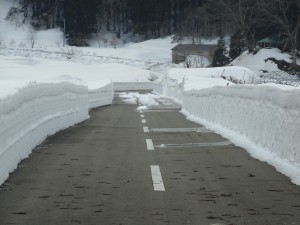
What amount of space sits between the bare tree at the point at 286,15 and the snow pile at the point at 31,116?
48102mm

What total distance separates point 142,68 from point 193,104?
69266mm

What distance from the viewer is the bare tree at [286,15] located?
6078cm

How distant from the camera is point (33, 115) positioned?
34.9ft

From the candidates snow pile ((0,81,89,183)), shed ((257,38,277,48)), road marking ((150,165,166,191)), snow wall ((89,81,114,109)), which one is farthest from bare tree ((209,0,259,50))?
road marking ((150,165,166,191))

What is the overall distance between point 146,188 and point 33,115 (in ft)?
15.0

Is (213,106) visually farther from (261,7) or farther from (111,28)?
(111,28)

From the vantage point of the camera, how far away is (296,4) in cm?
6297

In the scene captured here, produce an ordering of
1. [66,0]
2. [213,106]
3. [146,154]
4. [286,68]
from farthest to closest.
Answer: [66,0]
[286,68]
[213,106]
[146,154]

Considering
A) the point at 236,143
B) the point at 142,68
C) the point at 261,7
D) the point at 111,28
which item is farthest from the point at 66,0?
the point at 236,143

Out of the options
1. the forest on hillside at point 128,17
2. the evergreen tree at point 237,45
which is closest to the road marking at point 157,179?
the evergreen tree at point 237,45

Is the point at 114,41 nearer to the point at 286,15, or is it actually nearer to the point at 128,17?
the point at 128,17

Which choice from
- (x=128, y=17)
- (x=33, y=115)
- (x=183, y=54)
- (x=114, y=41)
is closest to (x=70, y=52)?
(x=114, y=41)

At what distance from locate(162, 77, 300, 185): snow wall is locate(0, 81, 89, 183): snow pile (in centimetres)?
437

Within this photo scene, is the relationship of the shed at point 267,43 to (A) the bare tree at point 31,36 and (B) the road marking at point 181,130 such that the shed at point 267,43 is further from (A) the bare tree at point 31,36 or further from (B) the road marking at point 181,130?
(B) the road marking at point 181,130
